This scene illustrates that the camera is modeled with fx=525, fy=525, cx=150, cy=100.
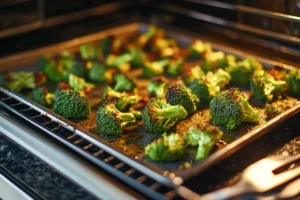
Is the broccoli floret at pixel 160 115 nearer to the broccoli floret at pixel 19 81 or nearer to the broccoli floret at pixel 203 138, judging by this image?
the broccoli floret at pixel 203 138

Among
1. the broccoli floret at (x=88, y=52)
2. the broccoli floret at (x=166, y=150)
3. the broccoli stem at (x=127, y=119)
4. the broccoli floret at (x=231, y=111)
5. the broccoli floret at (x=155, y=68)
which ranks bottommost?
the broccoli floret at (x=166, y=150)

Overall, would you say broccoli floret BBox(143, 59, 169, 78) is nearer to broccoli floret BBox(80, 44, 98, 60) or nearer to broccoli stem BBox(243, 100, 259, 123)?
broccoli floret BBox(80, 44, 98, 60)

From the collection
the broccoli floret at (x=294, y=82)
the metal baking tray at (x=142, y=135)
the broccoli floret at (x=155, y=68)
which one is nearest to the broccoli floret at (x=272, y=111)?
the metal baking tray at (x=142, y=135)

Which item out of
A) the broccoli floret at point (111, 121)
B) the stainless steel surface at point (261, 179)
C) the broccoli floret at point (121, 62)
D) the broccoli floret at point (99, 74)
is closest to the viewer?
the stainless steel surface at point (261, 179)

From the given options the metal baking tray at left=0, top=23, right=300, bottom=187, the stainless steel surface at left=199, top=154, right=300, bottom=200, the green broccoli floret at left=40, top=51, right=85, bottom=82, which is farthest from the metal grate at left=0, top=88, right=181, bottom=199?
the green broccoli floret at left=40, top=51, right=85, bottom=82

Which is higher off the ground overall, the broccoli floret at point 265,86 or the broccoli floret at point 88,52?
the broccoli floret at point 88,52

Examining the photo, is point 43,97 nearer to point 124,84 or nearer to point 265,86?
point 124,84

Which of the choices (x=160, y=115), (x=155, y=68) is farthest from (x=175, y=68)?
(x=160, y=115)

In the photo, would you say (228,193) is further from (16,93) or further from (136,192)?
(16,93)
